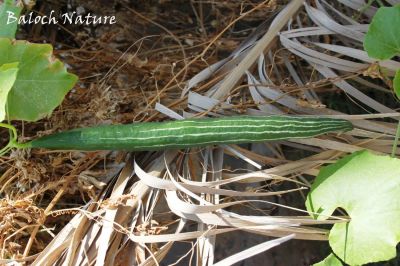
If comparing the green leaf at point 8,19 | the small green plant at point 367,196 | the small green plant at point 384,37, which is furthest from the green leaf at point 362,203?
the green leaf at point 8,19

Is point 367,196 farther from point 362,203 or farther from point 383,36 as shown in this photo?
point 383,36

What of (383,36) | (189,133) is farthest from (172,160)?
(383,36)

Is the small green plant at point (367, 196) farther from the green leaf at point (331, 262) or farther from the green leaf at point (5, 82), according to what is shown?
the green leaf at point (5, 82)

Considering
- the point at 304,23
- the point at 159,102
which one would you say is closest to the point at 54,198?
the point at 159,102

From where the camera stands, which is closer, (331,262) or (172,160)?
(331,262)

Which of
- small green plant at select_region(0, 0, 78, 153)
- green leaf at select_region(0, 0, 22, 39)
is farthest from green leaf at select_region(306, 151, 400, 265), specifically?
green leaf at select_region(0, 0, 22, 39)

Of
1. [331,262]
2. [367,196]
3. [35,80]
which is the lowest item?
[331,262]

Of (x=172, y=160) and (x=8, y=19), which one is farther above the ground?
(x=8, y=19)
